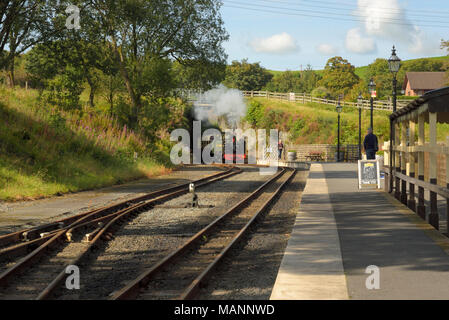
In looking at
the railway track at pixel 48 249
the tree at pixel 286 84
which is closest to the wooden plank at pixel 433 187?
the railway track at pixel 48 249

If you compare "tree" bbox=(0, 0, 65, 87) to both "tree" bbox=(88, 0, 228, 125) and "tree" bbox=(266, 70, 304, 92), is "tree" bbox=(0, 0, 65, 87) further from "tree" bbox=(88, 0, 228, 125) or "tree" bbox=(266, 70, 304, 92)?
"tree" bbox=(266, 70, 304, 92)

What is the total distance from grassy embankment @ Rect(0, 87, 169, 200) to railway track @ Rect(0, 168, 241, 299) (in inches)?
211

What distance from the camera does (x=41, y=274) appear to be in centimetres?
798

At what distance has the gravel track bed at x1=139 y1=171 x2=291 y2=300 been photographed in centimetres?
700

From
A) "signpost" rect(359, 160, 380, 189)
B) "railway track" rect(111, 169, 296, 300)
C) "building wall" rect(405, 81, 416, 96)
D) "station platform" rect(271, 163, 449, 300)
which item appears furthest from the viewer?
"building wall" rect(405, 81, 416, 96)

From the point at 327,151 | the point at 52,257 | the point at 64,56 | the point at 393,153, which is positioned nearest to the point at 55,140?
the point at 64,56

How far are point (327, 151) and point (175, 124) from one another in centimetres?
2286

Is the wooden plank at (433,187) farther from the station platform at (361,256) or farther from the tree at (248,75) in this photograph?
the tree at (248,75)

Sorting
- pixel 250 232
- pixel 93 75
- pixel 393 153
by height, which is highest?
pixel 93 75

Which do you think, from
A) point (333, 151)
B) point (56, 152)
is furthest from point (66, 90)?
point (333, 151)

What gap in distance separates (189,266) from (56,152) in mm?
15014

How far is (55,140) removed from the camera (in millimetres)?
23359

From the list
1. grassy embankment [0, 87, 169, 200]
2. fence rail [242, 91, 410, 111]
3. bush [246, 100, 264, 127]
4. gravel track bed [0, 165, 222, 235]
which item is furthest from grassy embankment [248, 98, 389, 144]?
gravel track bed [0, 165, 222, 235]
